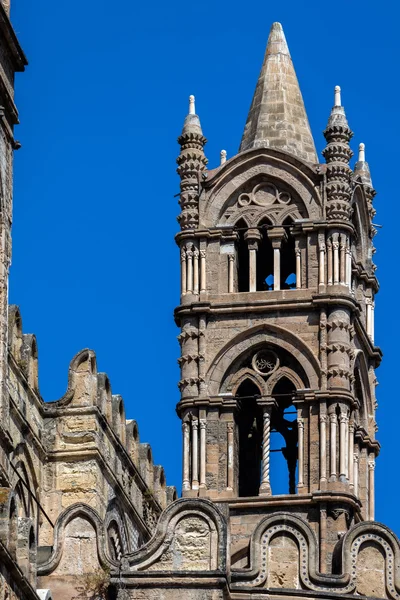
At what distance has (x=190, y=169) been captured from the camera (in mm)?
66375

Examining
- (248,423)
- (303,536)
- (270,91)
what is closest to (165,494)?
(248,423)

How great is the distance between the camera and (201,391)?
211 feet

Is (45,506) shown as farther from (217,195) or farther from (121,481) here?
(217,195)

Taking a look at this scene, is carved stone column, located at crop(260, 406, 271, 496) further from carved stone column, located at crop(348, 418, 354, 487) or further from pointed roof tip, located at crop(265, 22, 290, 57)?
pointed roof tip, located at crop(265, 22, 290, 57)

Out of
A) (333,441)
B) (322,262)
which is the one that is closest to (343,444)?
(333,441)

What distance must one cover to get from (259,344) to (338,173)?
4036 mm

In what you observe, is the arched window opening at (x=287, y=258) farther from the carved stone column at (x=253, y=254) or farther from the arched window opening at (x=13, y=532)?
the arched window opening at (x=13, y=532)

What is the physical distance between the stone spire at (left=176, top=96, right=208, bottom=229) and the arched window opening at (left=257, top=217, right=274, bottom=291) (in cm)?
144

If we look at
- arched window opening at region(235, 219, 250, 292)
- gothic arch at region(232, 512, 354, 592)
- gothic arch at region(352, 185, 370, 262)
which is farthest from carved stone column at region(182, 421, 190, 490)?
gothic arch at region(232, 512, 354, 592)

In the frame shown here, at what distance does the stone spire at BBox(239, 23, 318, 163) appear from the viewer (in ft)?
220

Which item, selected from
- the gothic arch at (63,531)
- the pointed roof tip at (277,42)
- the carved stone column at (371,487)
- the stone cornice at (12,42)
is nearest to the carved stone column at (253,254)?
the carved stone column at (371,487)

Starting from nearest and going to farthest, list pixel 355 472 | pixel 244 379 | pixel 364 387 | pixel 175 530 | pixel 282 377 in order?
pixel 175 530
pixel 282 377
pixel 244 379
pixel 355 472
pixel 364 387

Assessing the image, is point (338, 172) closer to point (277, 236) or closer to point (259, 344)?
point (277, 236)

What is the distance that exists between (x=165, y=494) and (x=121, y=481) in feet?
18.4
